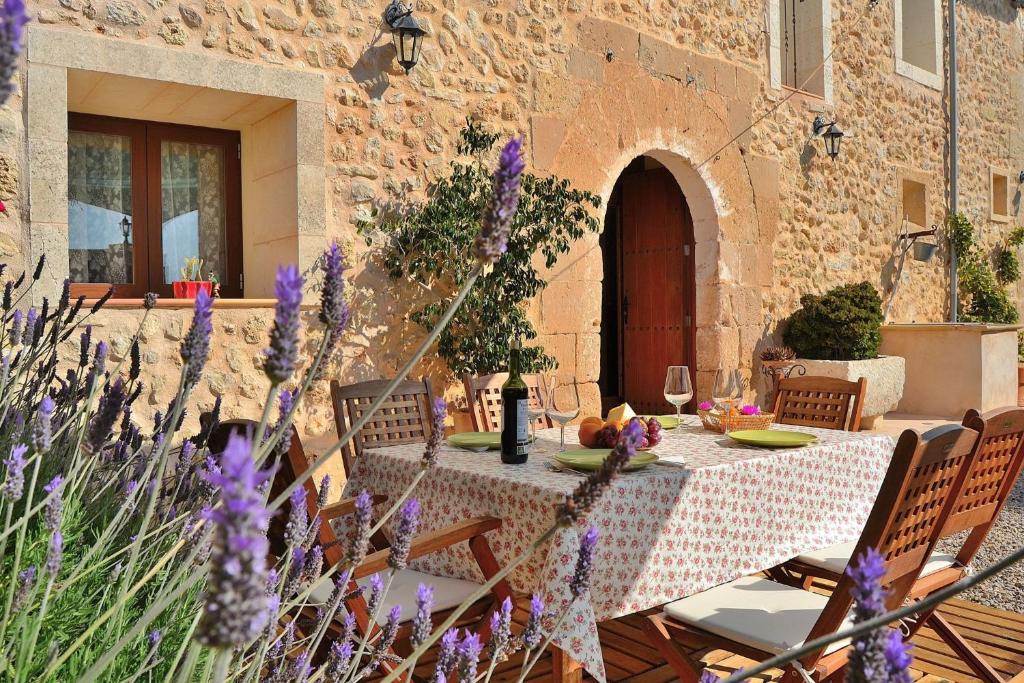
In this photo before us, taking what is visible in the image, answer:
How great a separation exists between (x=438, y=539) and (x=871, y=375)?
596 centimetres

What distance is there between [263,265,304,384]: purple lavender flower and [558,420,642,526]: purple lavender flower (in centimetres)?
35

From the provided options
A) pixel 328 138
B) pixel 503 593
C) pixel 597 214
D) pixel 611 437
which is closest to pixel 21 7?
pixel 503 593

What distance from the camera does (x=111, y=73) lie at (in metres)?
3.87

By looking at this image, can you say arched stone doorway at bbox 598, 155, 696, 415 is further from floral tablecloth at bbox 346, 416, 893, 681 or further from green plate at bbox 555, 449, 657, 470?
green plate at bbox 555, 449, 657, 470

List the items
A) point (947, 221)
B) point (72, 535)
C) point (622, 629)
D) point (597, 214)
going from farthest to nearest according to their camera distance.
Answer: point (947, 221)
point (597, 214)
point (622, 629)
point (72, 535)

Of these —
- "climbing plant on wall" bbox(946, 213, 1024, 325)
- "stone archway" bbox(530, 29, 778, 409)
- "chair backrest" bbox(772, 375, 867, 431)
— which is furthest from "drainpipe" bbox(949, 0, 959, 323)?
"chair backrest" bbox(772, 375, 867, 431)

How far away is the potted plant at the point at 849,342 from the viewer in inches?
274

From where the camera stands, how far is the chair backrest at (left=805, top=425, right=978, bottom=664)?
1.78m

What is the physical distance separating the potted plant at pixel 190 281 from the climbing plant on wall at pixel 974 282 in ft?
27.4

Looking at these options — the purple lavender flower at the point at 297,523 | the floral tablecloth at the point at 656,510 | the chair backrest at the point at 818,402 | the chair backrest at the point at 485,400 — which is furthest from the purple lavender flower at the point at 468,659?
the chair backrest at the point at 818,402

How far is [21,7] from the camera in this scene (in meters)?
0.47

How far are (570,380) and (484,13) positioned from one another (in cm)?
239

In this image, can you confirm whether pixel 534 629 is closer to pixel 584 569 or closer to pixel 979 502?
pixel 584 569

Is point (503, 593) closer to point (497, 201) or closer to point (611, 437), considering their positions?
point (611, 437)
